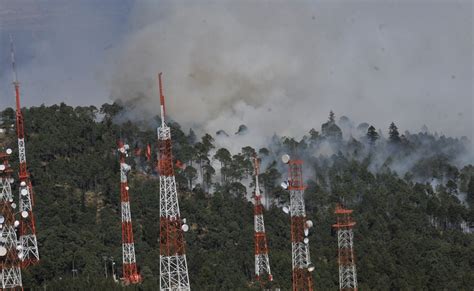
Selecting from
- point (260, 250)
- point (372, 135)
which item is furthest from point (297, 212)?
A: point (372, 135)

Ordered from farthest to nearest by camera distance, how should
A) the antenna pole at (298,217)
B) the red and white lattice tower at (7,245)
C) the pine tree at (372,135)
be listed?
the pine tree at (372,135), the red and white lattice tower at (7,245), the antenna pole at (298,217)

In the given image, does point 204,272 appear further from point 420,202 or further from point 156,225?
point 420,202

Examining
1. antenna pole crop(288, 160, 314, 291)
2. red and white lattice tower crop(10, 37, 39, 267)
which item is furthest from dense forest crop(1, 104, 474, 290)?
antenna pole crop(288, 160, 314, 291)

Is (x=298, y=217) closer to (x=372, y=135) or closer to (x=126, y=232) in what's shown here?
(x=126, y=232)

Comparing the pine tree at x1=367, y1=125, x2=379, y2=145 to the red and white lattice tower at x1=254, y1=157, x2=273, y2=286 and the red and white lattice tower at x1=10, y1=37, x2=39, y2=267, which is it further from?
the red and white lattice tower at x1=10, y1=37, x2=39, y2=267

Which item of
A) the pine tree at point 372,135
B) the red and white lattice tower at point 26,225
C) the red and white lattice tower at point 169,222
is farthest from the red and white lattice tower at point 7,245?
the pine tree at point 372,135

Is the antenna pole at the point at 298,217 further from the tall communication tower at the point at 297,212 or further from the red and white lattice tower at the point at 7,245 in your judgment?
the red and white lattice tower at the point at 7,245

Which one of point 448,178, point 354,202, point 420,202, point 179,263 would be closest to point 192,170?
point 354,202
